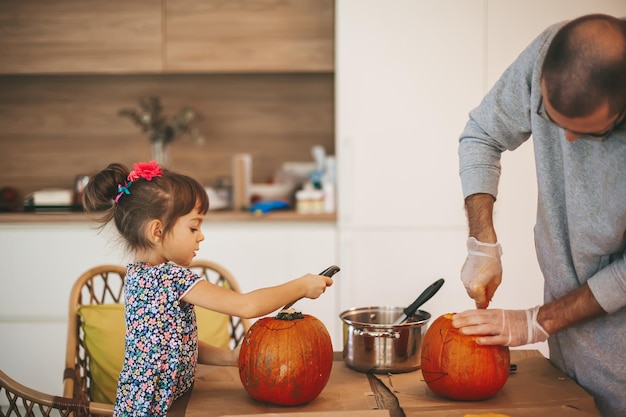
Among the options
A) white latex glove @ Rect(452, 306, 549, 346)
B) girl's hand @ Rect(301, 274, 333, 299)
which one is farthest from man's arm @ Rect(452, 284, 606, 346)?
girl's hand @ Rect(301, 274, 333, 299)

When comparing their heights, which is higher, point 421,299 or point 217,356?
point 421,299

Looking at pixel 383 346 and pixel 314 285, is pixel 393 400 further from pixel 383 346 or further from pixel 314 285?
pixel 314 285

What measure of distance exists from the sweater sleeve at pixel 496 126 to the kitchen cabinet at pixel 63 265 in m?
1.51

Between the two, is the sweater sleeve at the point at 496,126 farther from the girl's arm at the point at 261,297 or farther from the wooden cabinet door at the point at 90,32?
the wooden cabinet door at the point at 90,32

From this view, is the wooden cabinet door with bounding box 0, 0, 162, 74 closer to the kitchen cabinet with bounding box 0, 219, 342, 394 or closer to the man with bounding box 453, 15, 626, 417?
the kitchen cabinet with bounding box 0, 219, 342, 394

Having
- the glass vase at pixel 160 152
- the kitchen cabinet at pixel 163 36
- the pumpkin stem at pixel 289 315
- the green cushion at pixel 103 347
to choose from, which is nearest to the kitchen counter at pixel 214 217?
the glass vase at pixel 160 152

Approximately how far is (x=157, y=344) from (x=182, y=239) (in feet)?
0.75

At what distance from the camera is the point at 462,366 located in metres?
1.26

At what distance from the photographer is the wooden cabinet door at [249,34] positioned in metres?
3.19

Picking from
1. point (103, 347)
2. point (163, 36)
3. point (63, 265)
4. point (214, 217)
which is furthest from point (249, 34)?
point (103, 347)

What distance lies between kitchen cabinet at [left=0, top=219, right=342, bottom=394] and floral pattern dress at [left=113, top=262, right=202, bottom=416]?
1610 mm

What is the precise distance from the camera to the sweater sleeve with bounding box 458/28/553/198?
1.47 metres

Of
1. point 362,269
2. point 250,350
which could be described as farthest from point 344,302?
point 250,350

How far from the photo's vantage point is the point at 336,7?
2.96 m
